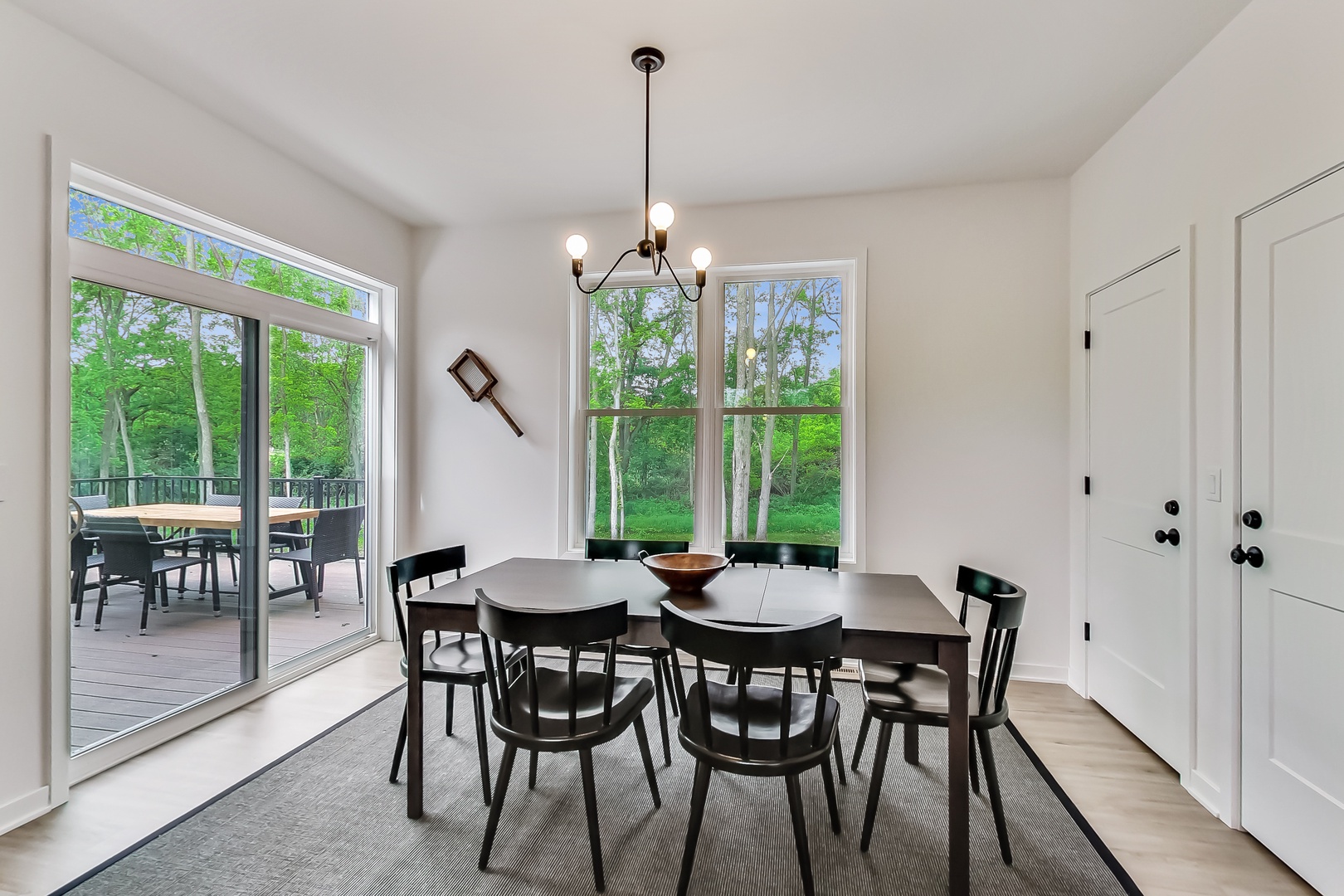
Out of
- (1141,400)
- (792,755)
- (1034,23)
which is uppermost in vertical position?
(1034,23)

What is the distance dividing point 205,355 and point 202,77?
1139 millimetres

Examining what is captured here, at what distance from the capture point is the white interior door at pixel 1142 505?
2344mm

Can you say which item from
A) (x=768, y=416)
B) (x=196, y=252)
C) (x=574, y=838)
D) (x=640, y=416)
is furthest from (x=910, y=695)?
(x=196, y=252)

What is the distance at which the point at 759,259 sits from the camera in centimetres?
357

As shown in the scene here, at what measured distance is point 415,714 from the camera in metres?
2.04

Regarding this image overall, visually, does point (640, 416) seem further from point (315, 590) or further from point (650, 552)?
point (315, 590)

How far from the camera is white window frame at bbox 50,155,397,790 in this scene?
7.03ft

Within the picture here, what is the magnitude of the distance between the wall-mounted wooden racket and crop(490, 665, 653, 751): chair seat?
2.14m

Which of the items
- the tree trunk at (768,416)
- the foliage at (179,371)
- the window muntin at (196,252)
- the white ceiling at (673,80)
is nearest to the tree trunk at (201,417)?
the foliage at (179,371)

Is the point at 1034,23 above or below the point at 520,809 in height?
above

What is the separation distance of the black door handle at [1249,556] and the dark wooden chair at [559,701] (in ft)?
6.50

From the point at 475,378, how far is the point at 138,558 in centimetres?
194

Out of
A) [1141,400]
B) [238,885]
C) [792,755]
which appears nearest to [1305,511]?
[1141,400]

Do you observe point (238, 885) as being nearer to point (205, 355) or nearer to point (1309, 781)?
point (205, 355)
